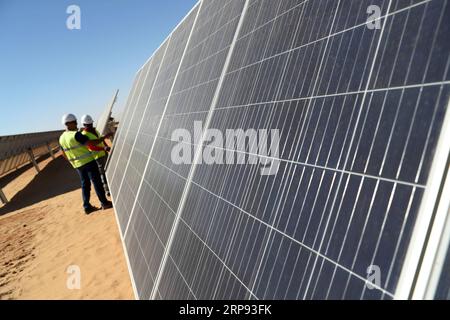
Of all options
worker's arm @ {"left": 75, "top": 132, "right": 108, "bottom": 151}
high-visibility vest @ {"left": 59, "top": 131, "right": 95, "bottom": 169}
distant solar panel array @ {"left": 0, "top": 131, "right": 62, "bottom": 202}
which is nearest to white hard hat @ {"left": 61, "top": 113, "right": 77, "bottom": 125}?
high-visibility vest @ {"left": 59, "top": 131, "right": 95, "bottom": 169}

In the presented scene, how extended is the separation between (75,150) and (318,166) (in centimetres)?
1084

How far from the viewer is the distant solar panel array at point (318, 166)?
1.95m

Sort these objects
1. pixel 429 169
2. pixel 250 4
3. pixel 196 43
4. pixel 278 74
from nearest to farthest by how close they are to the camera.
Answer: pixel 429 169, pixel 278 74, pixel 250 4, pixel 196 43

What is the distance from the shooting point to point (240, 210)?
373cm

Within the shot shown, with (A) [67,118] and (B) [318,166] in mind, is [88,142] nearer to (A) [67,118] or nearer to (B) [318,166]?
(A) [67,118]

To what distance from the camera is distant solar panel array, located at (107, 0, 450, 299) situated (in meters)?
1.95

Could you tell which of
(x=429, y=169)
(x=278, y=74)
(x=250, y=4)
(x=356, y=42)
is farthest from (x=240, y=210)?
(x=250, y=4)

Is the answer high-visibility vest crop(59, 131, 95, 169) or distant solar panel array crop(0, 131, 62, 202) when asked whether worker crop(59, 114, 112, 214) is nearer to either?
high-visibility vest crop(59, 131, 95, 169)

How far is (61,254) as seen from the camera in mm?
10312

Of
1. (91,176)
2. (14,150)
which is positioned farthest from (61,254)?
(14,150)
